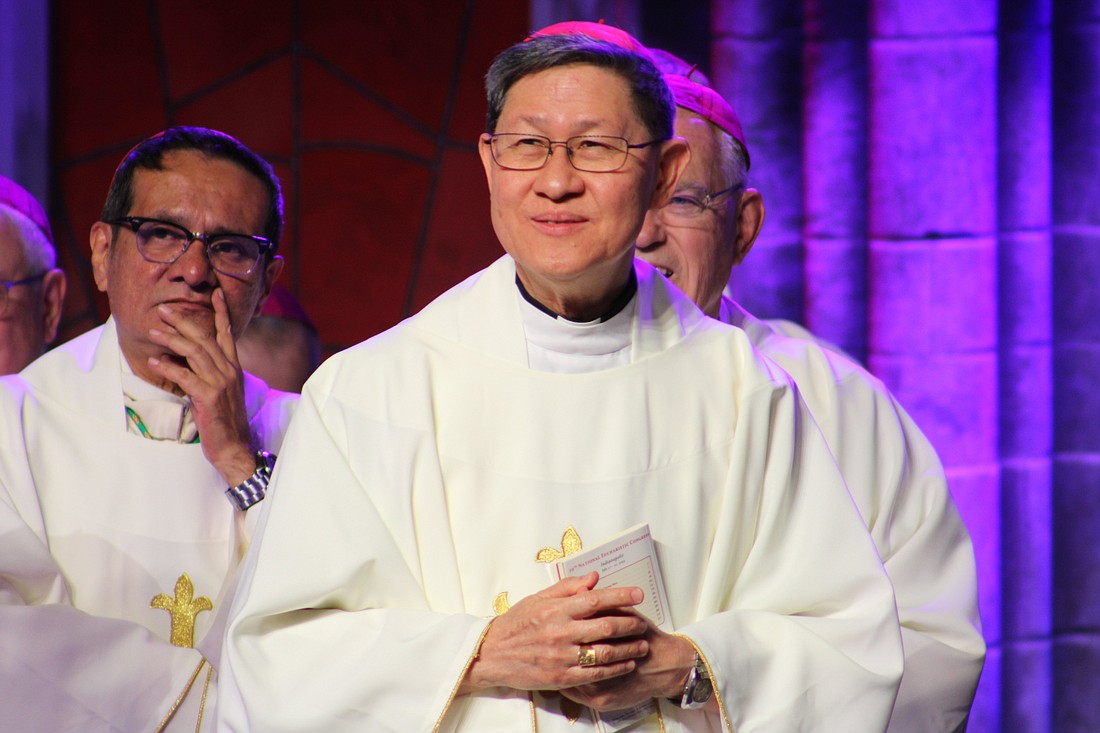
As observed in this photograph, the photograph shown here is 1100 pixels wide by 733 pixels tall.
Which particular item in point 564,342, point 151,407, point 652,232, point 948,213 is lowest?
point 151,407

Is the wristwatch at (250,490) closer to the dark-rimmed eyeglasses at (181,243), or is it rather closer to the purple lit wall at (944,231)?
the dark-rimmed eyeglasses at (181,243)

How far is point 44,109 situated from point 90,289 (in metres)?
0.80

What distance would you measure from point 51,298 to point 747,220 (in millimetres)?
2218

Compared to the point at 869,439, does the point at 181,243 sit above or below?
above

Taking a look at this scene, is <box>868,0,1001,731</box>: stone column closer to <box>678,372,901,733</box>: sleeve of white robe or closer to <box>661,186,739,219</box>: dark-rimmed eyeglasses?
<box>661,186,739,219</box>: dark-rimmed eyeglasses

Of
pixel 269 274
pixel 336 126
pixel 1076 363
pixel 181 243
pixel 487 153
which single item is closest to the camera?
pixel 487 153

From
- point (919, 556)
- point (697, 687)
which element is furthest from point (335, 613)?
point (919, 556)

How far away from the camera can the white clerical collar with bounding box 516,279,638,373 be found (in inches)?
104

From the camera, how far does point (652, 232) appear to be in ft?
12.3

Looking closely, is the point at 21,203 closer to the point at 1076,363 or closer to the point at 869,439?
the point at 869,439

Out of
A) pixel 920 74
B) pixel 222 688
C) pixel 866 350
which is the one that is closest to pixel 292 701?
pixel 222 688

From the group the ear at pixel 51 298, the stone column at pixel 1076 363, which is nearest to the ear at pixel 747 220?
the stone column at pixel 1076 363

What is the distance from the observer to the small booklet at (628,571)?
231 centimetres

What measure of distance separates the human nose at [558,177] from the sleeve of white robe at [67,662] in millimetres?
1461
